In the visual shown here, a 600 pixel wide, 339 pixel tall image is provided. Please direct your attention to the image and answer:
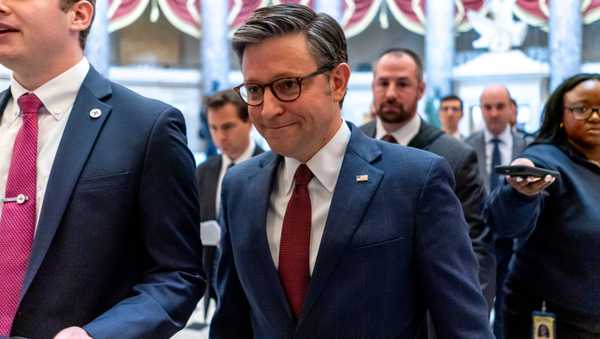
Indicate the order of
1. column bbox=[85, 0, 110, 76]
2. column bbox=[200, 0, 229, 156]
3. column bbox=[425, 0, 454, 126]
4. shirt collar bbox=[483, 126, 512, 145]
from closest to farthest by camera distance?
shirt collar bbox=[483, 126, 512, 145] → column bbox=[85, 0, 110, 76] → column bbox=[425, 0, 454, 126] → column bbox=[200, 0, 229, 156]

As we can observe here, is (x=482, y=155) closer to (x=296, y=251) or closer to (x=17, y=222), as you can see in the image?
(x=296, y=251)

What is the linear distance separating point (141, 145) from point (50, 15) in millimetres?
345

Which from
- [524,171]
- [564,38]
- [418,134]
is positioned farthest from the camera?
[564,38]

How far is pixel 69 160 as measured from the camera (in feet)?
5.37

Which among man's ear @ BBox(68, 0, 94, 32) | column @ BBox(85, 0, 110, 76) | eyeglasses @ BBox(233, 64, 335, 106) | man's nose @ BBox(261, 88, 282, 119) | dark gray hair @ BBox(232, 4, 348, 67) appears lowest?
man's nose @ BBox(261, 88, 282, 119)

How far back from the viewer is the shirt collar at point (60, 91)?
1732mm

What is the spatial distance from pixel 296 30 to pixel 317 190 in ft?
1.28

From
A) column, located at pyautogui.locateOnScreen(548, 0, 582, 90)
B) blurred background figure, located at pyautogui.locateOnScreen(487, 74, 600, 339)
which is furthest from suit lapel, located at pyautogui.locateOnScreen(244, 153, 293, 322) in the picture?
column, located at pyautogui.locateOnScreen(548, 0, 582, 90)

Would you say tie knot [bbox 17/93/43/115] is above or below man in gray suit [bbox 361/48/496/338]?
above

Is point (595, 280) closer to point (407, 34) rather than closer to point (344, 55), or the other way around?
point (344, 55)

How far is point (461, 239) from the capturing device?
1.78m

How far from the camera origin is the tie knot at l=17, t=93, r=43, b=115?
172 cm

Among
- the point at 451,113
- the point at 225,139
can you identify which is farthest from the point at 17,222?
the point at 451,113

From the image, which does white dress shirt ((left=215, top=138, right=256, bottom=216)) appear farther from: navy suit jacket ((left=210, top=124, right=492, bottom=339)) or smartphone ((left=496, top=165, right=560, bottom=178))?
navy suit jacket ((left=210, top=124, right=492, bottom=339))
